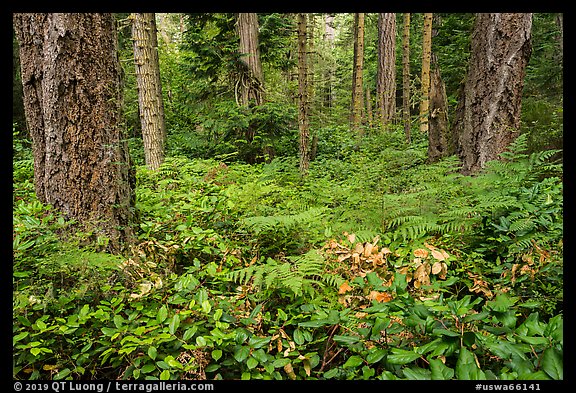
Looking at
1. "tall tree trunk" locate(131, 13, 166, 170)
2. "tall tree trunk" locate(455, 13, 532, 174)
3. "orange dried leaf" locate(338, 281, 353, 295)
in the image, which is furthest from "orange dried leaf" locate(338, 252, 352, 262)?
"tall tree trunk" locate(131, 13, 166, 170)

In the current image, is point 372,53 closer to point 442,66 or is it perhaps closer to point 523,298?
point 442,66

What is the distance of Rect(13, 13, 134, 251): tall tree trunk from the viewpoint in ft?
11.0

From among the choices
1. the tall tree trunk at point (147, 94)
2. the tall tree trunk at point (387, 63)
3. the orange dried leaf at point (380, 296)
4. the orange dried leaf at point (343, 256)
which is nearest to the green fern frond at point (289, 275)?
the orange dried leaf at point (343, 256)

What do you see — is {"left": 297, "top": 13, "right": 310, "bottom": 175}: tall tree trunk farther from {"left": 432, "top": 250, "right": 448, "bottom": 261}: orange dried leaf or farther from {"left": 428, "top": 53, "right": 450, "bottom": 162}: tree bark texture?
{"left": 432, "top": 250, "right": 448, "bottom": 261}: orange dried leaf

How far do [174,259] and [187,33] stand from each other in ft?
24.9

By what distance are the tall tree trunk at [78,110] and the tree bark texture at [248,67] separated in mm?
5572

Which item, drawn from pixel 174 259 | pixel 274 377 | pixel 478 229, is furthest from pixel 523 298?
pixel 174 259

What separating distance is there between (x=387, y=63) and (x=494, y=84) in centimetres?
866

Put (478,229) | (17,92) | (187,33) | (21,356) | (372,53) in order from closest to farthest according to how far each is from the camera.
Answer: (21,356)
(478,229)
(187,33)
(17,92)
(372,53)

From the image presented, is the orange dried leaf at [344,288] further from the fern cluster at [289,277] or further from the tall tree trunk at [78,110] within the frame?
the tall tree trunk at [78,110]

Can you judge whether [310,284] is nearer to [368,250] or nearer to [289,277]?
[289,277]

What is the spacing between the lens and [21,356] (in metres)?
2.40

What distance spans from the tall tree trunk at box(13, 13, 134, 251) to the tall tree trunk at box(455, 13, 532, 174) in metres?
4.27

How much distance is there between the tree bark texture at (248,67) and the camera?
29.6 ft
